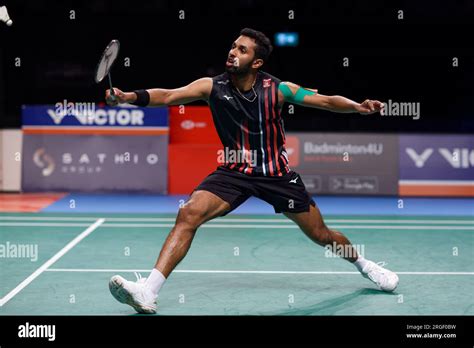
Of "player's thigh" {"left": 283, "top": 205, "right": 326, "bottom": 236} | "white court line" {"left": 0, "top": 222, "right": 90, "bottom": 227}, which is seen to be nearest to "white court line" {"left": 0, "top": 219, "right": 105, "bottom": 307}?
"white court line" {"left": 0, "top": 222, "right": 90, "bottom": 227}

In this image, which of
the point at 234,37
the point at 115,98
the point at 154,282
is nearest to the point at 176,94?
the point at 115,98

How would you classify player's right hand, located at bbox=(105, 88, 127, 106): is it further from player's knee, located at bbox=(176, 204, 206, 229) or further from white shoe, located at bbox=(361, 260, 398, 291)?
white shoe, located at bbox=(361, 260, 398, 291)

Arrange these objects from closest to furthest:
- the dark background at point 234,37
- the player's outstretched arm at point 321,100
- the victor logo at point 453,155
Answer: the player's outstretched arm at point 321,100
the victor logo at point 453,155
the dark background at point 234,37

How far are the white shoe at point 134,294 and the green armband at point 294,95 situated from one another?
169 cm

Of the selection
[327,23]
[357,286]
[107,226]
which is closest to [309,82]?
[327,23]

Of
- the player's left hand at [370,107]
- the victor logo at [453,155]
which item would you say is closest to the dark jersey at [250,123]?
the player's left hand at [370,107]

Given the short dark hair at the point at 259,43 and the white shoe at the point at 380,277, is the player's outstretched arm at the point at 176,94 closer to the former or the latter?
the short dark hair at the point at 259,43

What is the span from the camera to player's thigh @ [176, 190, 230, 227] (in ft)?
18.7

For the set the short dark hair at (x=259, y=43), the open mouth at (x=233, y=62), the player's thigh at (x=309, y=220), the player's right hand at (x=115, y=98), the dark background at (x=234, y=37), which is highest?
the dark background at (x=234, y=37)

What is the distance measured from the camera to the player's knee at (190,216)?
5691mm

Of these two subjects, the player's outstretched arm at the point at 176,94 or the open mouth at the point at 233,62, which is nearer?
the player's outstretched arm at the point at 176,94

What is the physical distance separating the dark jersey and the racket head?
752 mm

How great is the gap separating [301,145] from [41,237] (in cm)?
458

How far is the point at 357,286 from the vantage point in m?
6.58
